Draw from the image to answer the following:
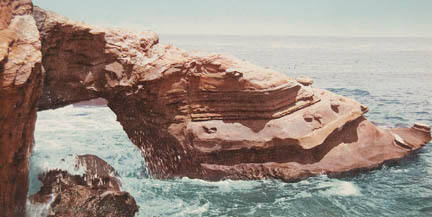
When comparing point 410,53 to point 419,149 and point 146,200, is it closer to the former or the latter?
point 419,149

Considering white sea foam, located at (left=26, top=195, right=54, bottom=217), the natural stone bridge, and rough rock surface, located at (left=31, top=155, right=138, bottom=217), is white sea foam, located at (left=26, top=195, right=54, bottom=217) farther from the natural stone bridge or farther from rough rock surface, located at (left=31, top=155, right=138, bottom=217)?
the natural stone bridge

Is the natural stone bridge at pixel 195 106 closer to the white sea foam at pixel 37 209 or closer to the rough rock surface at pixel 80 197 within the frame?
the rough rock surface at pixel 80 197

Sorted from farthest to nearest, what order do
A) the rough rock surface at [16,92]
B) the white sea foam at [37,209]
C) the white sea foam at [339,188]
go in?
the white sea foam at [339,188], the white sea foam at [37,209], the rough rock surface at [16,92]

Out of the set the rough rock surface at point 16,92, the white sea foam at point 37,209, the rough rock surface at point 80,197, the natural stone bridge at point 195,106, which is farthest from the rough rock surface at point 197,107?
the rough rock surface at point 16,92

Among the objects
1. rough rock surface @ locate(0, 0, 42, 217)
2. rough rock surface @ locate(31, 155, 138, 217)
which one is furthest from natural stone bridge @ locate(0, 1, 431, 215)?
rough rock surface @ locate(0, 0, 42, 217)

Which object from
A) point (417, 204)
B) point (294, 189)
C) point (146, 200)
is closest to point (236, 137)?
point (294, 189)

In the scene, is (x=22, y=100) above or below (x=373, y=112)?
above
